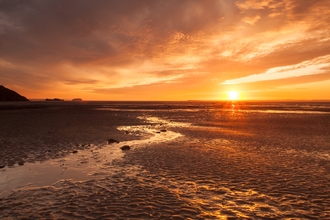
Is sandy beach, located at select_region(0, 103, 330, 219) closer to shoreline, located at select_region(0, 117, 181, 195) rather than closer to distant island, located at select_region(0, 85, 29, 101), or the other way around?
shoreline, located at select_region(0, 117, 181, 195)

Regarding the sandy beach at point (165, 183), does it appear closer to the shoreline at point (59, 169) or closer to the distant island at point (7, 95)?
the shoreline at point (59, 169)

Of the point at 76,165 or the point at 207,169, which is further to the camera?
the point at 76,165

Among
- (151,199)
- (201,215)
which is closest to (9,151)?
(151,199)

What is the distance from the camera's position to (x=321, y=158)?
47.4 ft

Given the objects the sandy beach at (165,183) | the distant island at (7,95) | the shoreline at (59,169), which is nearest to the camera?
the sandy beach at (165,183)

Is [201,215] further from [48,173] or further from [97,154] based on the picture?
[97,154]

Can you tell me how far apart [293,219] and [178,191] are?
4.15 meters

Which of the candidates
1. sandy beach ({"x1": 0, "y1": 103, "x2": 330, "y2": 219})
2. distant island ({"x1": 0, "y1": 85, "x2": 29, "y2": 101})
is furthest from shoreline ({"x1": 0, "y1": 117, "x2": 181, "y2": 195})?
distant island ({"x1": 0, "y1": 85, "x2": 29, "y2": 101})

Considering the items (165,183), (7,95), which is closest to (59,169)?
(165,183)

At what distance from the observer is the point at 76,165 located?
43.3ft

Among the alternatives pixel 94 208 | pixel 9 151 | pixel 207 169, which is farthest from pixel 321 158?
pixel 9 151

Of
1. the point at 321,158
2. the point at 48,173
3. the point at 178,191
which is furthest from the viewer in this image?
the point at 321,158

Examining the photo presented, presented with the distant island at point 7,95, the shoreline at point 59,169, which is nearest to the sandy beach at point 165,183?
the shoreline at point 59,169

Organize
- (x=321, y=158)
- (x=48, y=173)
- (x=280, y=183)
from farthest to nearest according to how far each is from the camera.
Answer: (x=321, y=158)
(x=48, y=173)
(x=280, y=183)
